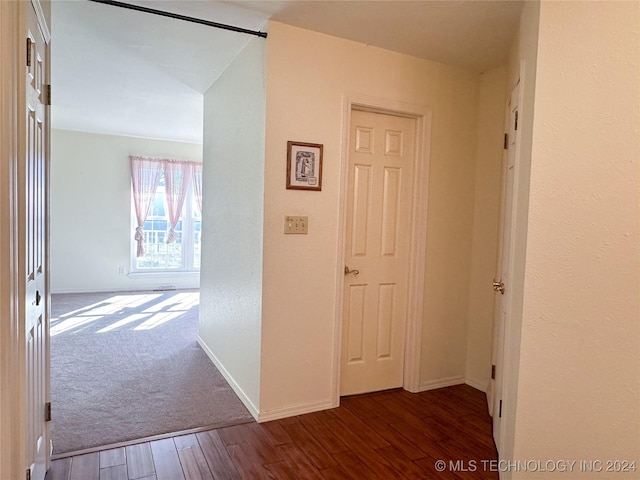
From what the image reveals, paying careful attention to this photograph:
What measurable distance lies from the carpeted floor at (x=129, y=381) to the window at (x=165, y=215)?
1831 millimetres

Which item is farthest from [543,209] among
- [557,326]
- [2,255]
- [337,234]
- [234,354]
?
[234,354]

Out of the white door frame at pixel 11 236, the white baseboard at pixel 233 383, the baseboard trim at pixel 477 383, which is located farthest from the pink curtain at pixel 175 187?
the white door frame at pixel 11 236

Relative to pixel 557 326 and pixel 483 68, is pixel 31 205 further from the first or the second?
pixel 483 68

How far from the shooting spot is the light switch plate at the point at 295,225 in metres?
2.52

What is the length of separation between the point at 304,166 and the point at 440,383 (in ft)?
6.31

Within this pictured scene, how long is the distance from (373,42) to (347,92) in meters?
0.36

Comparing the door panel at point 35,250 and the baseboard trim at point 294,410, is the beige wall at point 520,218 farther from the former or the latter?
the door panel at point 35,250

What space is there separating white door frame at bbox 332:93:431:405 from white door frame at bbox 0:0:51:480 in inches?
69.0

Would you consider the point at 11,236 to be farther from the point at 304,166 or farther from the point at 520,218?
the point at 520,218

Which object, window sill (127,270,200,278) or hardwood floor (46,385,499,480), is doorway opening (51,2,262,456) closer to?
window sill (127,270,200,278)

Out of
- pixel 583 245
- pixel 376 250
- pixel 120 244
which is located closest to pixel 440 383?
pixel 376 250

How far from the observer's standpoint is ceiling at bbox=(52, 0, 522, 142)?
2.24 meters

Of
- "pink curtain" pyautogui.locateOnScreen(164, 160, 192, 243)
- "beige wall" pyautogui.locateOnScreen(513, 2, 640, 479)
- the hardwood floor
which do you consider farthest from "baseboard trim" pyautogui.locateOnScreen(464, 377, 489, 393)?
"pink curtain" pyautogui.locateOnScreen(164, 160, 192, 243)

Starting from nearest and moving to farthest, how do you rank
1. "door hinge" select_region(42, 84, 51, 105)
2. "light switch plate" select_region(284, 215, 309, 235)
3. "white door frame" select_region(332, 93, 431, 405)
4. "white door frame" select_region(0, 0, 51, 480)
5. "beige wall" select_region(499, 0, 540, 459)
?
"white door frame" select_region(0, 0, 51, 480)
"beige wall" select_region(499, 0, 540, 459)
"door hinge" select_region(42, 84, 51, 105)
"light switch plate" select_region(284, 215, 309, 235)
"white door frame" select_region(332, 93, 431, 405)
